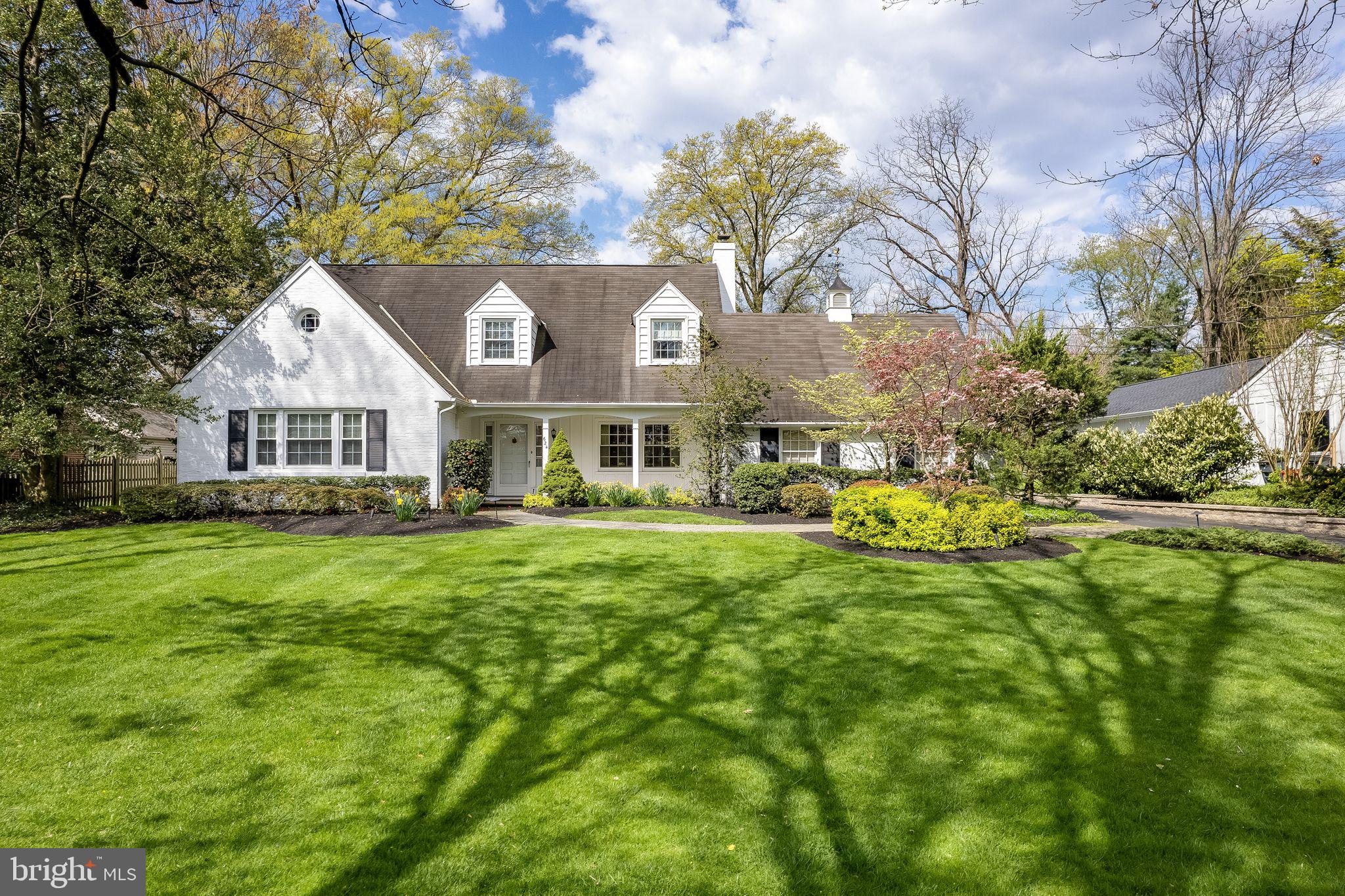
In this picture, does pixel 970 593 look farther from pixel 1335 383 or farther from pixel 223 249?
pixel 223 249

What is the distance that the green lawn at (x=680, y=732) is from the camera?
11.2 ft

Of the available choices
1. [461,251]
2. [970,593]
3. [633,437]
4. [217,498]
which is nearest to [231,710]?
[970,593]

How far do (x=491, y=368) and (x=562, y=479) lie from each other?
491cm

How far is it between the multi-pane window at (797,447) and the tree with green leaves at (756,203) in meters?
14.4

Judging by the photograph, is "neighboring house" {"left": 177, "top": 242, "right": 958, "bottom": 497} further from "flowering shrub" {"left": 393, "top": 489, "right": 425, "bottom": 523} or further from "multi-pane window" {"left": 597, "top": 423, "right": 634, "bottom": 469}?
"flowering shrub" {"left": 393, "top": 489, "right": 425, "bottom": 523}

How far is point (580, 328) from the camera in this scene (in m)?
20.8

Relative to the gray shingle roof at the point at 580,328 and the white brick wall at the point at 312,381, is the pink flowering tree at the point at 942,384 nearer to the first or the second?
the gray shingle roof at the point at 580,328

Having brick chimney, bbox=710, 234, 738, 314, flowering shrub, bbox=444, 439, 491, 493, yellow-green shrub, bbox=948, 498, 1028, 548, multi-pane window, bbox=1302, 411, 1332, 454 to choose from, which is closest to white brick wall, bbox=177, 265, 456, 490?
flowering shrub, bbox=444, 439, 491, 493

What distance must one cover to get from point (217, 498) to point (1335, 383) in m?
27.6

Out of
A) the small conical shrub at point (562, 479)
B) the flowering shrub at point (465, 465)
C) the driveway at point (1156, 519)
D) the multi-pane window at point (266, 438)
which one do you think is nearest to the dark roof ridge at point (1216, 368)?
the driveway at point (1156, 519)

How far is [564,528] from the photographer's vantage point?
12430 millimetres

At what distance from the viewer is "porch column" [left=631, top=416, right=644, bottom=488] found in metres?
18.6

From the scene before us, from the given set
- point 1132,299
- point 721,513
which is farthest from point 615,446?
point 1132,299

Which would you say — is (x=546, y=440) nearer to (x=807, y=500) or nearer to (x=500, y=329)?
(x=500, y=329)
